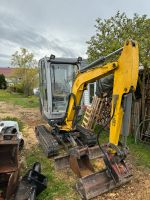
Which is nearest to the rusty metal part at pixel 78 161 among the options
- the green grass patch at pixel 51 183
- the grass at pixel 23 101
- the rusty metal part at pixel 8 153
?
the green grass patch at pixel 51 183

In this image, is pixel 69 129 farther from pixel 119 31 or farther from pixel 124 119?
pixel 119 31

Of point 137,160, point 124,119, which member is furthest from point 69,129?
point 124,119

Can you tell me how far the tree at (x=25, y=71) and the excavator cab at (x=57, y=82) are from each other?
841 inches

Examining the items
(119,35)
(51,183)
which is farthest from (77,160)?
(119,35)

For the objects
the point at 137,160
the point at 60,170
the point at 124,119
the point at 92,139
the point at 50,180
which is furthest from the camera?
the point at 92,139

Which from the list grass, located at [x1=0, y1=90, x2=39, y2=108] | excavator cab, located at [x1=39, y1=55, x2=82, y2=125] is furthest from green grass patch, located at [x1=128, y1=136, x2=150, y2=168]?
grass, located at [x1=0, y1=90, x2=39, y2=108]

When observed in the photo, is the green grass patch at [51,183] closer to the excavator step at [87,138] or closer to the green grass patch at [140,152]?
the excavator step at [87,138]

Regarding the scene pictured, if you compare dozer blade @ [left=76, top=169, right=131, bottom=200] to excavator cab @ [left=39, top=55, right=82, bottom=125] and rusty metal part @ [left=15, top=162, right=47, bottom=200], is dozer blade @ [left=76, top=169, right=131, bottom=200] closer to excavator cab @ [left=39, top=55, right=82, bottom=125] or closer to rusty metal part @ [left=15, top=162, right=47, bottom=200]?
rusty metal part @ [left=15, top=162, right=47, bottom=200]

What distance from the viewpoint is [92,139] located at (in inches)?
266

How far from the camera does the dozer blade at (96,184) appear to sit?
4.29 m

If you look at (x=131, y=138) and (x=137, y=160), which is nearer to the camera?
(x=137, y=160)

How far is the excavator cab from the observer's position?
7.20 m

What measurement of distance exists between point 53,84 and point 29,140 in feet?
6.51

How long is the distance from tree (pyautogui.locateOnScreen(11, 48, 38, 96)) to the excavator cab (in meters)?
21.4
